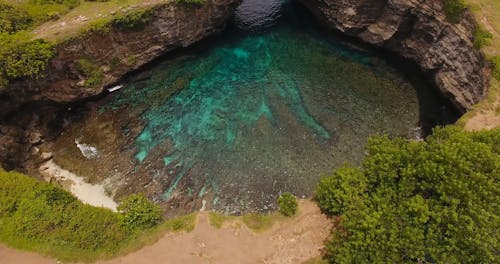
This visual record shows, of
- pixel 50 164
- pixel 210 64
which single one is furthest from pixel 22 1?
pixel 210 64

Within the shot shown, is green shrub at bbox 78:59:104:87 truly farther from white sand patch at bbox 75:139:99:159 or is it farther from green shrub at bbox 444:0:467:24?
green shrub at bbox 444:0:467:24

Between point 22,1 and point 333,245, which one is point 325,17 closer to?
point 333,245

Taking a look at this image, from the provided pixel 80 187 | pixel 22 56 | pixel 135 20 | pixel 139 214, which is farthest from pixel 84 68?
pixel 139 214

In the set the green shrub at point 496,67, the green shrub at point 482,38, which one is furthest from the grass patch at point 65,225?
the green shrub at point 482,38

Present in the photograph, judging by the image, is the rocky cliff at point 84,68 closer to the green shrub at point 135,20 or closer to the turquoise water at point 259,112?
the green shrub at point 135,20

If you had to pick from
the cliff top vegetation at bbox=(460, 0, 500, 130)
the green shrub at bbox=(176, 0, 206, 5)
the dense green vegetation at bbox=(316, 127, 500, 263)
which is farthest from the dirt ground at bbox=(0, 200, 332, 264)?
the green shrub at bbox=(176, 0, 206, 5)

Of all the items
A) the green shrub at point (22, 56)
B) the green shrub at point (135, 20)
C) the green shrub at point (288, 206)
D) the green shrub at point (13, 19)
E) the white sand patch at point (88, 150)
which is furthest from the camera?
the green shrub at point (135, 20)
